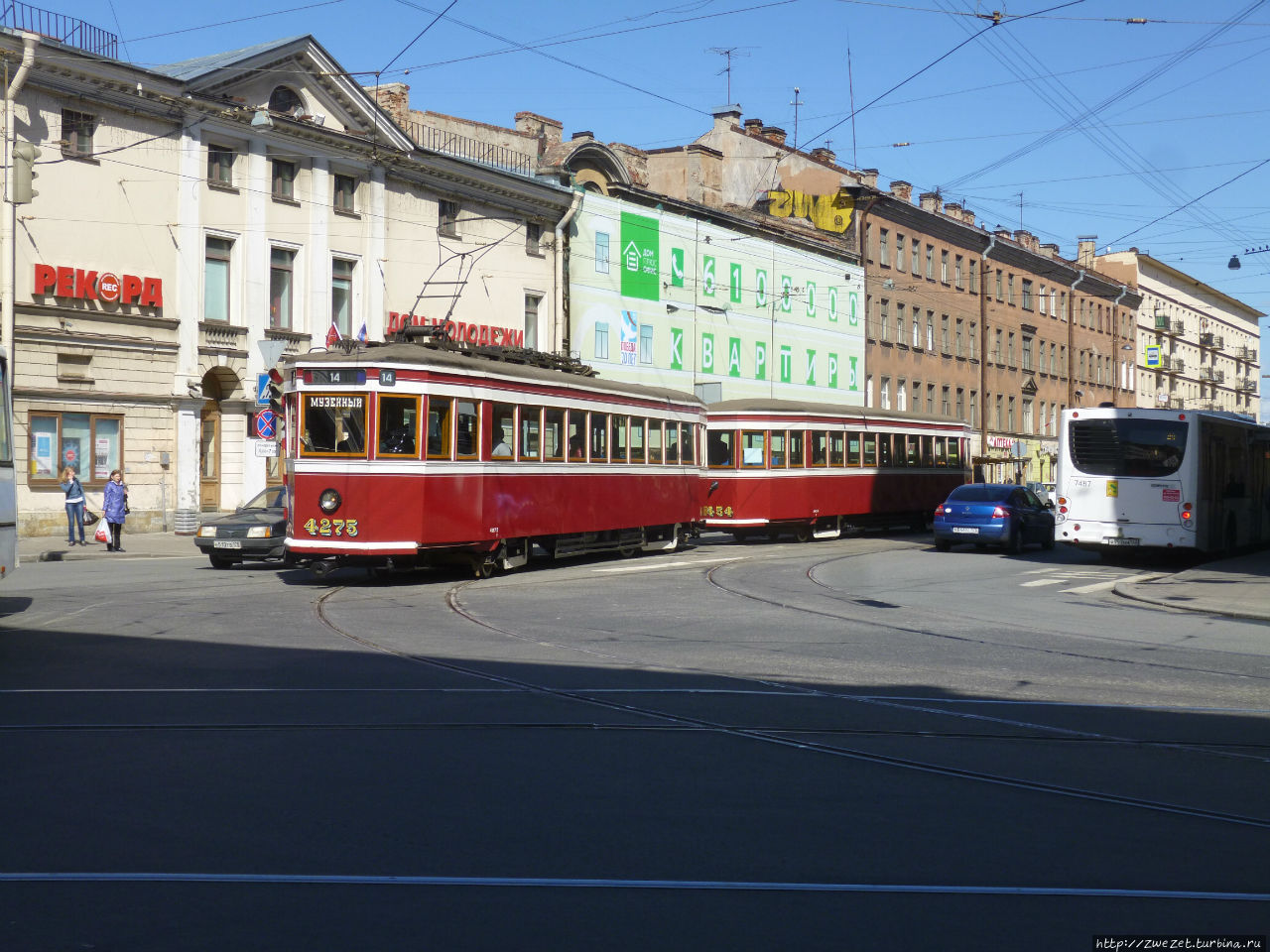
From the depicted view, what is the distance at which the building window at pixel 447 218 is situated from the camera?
41750 millimetres

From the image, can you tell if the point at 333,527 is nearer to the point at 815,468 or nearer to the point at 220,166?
the point at 815,468

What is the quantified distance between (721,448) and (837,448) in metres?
4.38

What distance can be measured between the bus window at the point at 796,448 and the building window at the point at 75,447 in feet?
49.9

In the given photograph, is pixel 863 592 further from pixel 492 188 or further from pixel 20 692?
pixel 492 188

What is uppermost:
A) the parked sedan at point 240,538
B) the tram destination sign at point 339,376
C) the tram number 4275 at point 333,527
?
the tram destination sign at point 339,376

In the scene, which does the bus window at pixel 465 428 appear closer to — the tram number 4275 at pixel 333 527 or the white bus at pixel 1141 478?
the tram number 4275 at pixel 333 527

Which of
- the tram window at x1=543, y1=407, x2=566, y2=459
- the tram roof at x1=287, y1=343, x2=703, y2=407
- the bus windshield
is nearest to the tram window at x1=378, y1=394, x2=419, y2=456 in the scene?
the tram roof at x1=287, y1=343, x2=703, y2=407

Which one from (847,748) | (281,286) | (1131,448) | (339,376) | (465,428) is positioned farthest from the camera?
(281,286)

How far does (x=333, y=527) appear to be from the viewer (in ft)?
62.6

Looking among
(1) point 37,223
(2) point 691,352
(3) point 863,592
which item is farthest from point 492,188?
(3) point 863,592

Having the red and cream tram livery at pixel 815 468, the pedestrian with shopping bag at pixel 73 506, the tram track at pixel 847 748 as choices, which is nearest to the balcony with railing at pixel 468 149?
the red and cream tram livery at pixel 815 468

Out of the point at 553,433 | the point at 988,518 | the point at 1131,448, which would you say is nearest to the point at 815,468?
the point at 988,518

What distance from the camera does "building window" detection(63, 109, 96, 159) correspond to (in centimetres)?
3128

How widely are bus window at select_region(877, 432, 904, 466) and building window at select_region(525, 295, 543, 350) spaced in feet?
40.6
